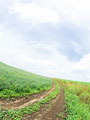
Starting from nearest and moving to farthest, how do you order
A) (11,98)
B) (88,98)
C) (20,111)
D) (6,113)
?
(6,113), (20,111), (11,98), (88,98)

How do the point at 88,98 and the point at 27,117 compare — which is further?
the point at 88,98

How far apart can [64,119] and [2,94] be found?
490cm

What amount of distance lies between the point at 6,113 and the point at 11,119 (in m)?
0.71

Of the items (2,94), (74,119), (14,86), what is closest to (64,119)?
(74,119)

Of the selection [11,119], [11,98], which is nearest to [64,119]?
[11,119]

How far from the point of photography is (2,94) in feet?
30.5

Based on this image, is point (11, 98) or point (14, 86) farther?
point (14, 86)

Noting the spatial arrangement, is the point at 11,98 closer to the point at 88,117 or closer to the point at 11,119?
the point at 11,119

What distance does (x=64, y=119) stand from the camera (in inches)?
278

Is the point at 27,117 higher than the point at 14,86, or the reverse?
the point at 14,86

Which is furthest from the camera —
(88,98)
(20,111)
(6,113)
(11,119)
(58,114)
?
(88,98)

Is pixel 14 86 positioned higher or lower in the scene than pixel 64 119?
higher

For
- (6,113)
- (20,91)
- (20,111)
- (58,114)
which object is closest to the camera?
(6,113)

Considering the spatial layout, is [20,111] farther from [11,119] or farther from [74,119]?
[74,119]
